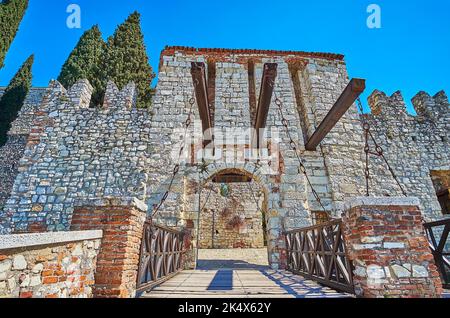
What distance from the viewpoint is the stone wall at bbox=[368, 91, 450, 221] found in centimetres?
755

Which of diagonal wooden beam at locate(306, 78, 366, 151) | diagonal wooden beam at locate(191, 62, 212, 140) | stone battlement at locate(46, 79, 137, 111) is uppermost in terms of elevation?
stone battlement at locate(46, 79, 137, 111)

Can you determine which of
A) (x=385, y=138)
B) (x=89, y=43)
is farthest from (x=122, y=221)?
(x=89, y=43)

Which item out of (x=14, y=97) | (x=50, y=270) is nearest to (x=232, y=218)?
(x=50, y=270)

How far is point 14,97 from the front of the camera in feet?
48.1

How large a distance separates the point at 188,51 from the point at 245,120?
3.73 meters

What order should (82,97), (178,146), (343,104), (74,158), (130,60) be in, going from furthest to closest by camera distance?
1. (130,60)
2. (82,97)
3. (178,146)
4. (74,158)
5. (343,104)

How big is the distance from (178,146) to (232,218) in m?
7.76

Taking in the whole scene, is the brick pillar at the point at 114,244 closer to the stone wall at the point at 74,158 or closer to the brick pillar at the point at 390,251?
the brick pillar at the point at 390,251

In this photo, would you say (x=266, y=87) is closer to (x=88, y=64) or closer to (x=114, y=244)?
(x=114, y=244)

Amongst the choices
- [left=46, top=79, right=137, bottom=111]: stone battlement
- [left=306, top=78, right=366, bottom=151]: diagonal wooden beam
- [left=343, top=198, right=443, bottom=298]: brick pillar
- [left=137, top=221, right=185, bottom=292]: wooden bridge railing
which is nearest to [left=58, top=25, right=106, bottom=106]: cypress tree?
[left=46, top=79, right=137, bottom=111]: stone battlement

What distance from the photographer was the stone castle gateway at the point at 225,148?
669 cm

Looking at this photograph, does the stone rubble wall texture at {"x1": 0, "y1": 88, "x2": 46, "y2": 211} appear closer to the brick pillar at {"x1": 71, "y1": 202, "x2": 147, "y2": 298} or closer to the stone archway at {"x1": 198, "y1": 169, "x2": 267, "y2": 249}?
the stone archway at {"x1": 198, "y1": 169, "x2": 267, "y2": 249}

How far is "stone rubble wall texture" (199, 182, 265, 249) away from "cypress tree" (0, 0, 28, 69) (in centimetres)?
1300

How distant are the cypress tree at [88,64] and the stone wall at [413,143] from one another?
1310 centimetres
